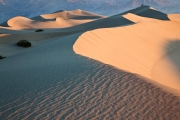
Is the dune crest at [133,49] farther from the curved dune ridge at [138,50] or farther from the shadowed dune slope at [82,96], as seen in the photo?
the shadowed dune slope at [82,96]

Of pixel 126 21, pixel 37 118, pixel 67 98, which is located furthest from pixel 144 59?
pixel 126 21

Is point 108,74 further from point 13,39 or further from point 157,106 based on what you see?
point 13,39

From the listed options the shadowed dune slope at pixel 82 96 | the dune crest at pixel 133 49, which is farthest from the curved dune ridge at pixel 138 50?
the shadowed dune slope at pixel 82 96

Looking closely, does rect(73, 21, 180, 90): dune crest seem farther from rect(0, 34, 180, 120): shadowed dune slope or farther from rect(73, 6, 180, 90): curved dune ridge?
rect(0, 34, 180, 120): shadowed dune slope

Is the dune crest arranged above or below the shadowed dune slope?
below

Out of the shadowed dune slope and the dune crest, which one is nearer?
the shadowed dune slope

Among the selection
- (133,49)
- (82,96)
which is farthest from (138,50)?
(82,96)

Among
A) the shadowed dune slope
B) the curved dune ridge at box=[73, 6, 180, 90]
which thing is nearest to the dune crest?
the curved dune ridge at box=[73, 6, 180, 90]

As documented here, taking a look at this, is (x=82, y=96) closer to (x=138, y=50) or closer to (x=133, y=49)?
(x=133, y=49)
